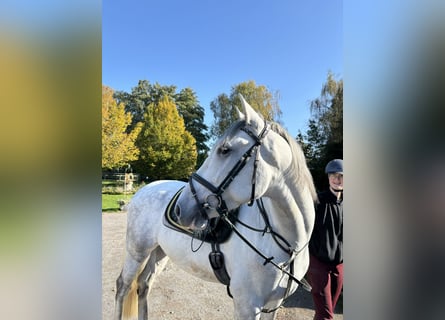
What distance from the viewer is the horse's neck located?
Answer: 1.28 m

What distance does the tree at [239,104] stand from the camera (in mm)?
2791

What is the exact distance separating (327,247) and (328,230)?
0.44ft

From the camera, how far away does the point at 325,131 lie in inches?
63.9

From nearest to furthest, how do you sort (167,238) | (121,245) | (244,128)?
1. (244,128)
2. (167,238)
3. (121,245)

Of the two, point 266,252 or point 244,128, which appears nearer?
point 244,128

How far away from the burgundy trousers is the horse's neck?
35 cm

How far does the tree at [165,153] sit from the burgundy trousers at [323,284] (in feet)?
9.67

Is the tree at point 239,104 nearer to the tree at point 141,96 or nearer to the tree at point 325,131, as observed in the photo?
the tree at point 325,131

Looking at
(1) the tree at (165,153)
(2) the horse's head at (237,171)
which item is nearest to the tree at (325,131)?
(2) the horse's head at (237,171)
